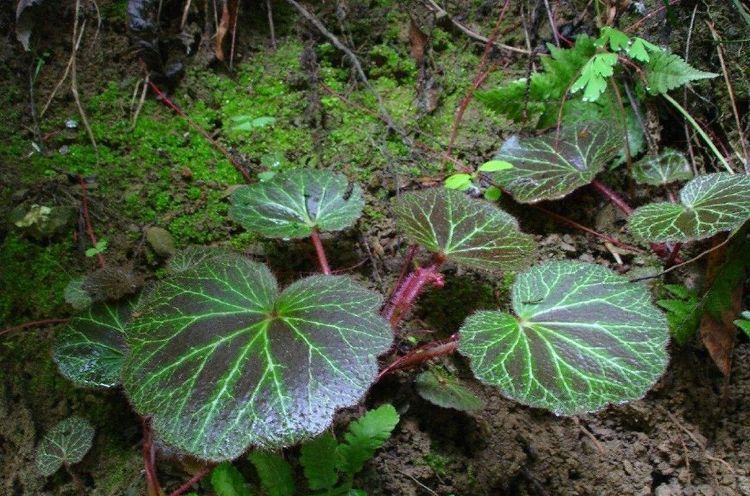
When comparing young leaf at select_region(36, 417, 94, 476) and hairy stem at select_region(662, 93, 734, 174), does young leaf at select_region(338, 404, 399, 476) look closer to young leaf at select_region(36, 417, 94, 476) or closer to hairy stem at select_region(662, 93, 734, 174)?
young leaf at select_region(36, 417, 94, 476)

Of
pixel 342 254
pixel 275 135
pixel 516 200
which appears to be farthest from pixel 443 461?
pixel 275 135

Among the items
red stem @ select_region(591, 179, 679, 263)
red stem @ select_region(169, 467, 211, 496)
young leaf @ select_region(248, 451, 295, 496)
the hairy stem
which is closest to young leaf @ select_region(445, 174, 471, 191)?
red stem @ select_region(591, 179, 679, 263)

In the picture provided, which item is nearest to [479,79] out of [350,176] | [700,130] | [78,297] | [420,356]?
[350,176]

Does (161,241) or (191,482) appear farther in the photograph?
(161,241)

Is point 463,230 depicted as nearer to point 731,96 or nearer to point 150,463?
point 150,463

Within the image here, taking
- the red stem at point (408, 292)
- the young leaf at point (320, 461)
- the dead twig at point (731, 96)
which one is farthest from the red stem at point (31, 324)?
the dead twig at point (731, 96)

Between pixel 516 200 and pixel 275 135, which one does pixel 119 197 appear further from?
pixel 516 200
